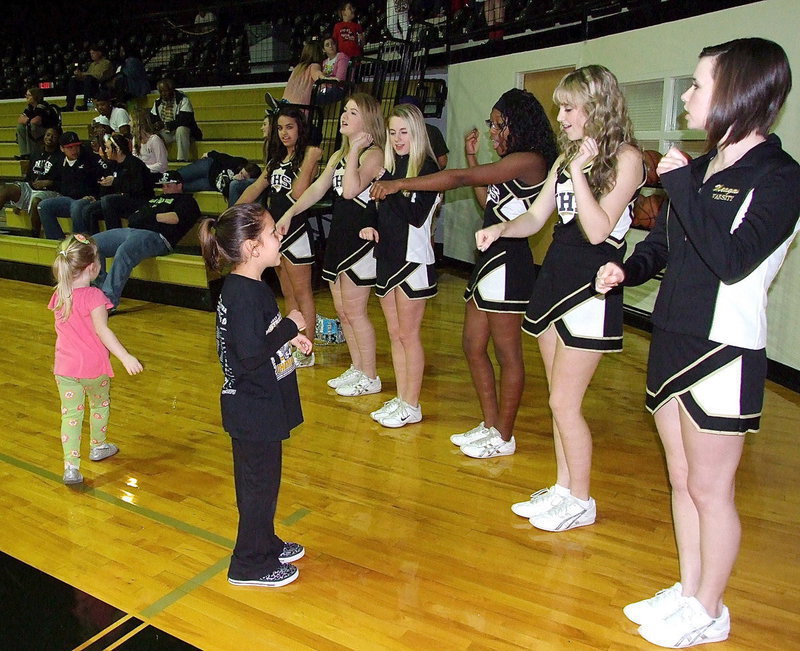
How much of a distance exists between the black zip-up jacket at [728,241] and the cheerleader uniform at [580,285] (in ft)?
1.69

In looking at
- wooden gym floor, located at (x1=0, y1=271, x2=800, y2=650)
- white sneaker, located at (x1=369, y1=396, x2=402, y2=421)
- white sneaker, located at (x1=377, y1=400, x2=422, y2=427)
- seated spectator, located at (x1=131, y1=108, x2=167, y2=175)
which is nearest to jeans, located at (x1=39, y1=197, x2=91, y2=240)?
seated spectator, located at (x1=131, y1=108, x2=167, y2=175)

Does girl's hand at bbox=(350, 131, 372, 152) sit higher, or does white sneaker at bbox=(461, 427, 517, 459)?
girl's hand at bbox=(350, 131, 372, 152)

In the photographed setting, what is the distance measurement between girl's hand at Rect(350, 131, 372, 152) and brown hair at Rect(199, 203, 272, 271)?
→ 1.31 m

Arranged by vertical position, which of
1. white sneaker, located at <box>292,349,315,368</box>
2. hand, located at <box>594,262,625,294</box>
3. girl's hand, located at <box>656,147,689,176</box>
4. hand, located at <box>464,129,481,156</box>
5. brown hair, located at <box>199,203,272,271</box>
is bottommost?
white sneaker, located at <box>292,349,315,368</box>

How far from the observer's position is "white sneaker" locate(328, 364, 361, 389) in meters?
4.27

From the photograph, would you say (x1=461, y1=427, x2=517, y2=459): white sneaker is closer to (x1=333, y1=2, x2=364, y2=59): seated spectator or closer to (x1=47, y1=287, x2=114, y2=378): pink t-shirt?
(x1=47, y1=287, x2=114, y2=378): pink t-shirt

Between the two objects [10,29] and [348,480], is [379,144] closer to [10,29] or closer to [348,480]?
[348,480]

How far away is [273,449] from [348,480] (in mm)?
900

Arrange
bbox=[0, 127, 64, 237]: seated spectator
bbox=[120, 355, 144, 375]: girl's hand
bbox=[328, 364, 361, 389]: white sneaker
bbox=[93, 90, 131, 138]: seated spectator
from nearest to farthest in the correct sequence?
bbox=[120, 355, 144, 375]: girl's hand → bbox=[328, 364, 361, 389]: white sneaker → bbox=[0, 127, 64, 237]: seated spectator → bbox=[93, 90, 131, 138]: seated spectator

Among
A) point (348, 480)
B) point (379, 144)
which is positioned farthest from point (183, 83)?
point (348, 480)

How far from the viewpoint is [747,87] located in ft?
5.35

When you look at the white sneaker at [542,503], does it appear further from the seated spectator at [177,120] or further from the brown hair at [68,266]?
the seated spectator at [177,120]

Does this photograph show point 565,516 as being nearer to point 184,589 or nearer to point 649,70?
point 184,589

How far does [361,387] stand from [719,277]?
2.70m
